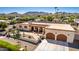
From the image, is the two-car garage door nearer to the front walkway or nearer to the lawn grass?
the front walkway

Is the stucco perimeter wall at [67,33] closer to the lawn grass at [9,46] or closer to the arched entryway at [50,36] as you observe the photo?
the arched entryway at [50,36]

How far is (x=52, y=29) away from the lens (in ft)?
8.67

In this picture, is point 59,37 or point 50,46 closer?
point 59,37

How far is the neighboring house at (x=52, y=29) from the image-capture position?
2.61m

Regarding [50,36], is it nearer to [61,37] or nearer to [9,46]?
[61,37]

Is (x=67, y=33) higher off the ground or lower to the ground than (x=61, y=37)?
higher

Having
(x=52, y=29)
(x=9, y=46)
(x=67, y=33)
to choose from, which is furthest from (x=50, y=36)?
(x=9, y=46)

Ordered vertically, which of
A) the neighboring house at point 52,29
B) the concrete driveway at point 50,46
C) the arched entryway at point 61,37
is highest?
the neighboring house at point 52,29

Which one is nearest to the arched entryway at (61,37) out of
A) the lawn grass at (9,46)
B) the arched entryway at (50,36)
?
the arched entryway at (50,36)

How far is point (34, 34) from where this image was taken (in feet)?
9.05

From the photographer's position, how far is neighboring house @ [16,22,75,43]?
8.57 ft
